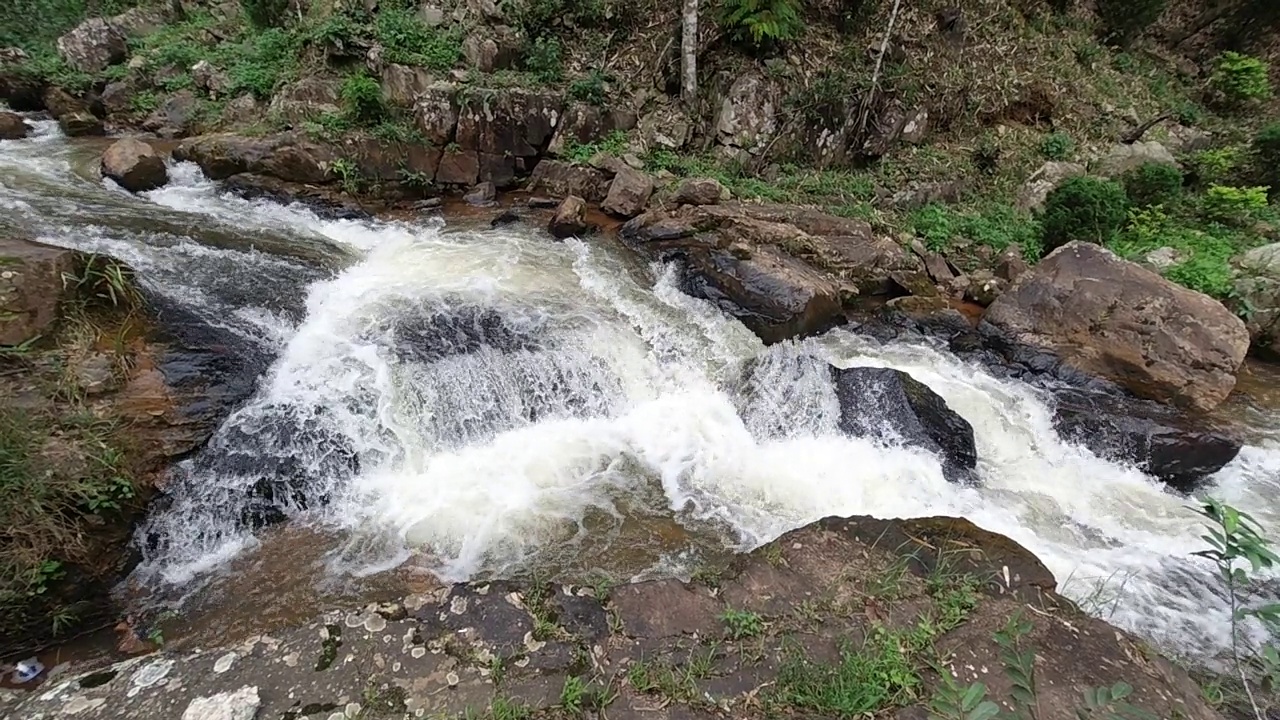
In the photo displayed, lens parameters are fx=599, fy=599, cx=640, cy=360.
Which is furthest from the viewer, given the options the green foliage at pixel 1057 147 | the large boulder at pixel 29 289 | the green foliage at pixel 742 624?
the green foliage at pixel 1057 147

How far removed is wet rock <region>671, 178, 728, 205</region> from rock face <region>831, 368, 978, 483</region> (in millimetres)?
4077

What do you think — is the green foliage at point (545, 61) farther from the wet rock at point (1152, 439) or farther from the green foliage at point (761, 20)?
the wet rock at point (1152, 439)

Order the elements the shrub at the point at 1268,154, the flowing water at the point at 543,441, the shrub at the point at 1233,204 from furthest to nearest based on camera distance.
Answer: the shrub at the point at 1268,154, the shrub at the point at 1233,204, the flowing water at the point at 543,441

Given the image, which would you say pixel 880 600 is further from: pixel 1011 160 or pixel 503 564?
pixel 1011 160

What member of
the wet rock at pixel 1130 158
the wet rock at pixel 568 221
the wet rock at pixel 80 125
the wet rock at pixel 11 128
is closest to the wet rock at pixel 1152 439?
the wet rock at pixel 1130 158

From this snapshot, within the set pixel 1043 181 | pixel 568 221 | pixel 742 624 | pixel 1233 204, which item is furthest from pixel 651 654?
pixel 1233 204

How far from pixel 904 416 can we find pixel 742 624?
3981mm

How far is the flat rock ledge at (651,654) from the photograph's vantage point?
2793 mm

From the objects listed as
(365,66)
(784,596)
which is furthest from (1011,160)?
(365,66)

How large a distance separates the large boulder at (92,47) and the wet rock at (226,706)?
1639 centimetres

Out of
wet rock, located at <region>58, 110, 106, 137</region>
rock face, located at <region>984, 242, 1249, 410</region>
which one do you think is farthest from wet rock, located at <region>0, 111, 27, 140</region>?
rock face, located at <region>984, 242, 1249, 410</region>

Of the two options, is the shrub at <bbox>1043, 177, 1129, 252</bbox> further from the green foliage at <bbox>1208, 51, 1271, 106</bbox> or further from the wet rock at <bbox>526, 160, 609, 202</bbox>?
the wet rock at <bbox>526, 160, 609, 202</bbox>

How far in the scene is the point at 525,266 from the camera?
8234 mm

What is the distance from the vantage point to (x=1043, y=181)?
419 inches
